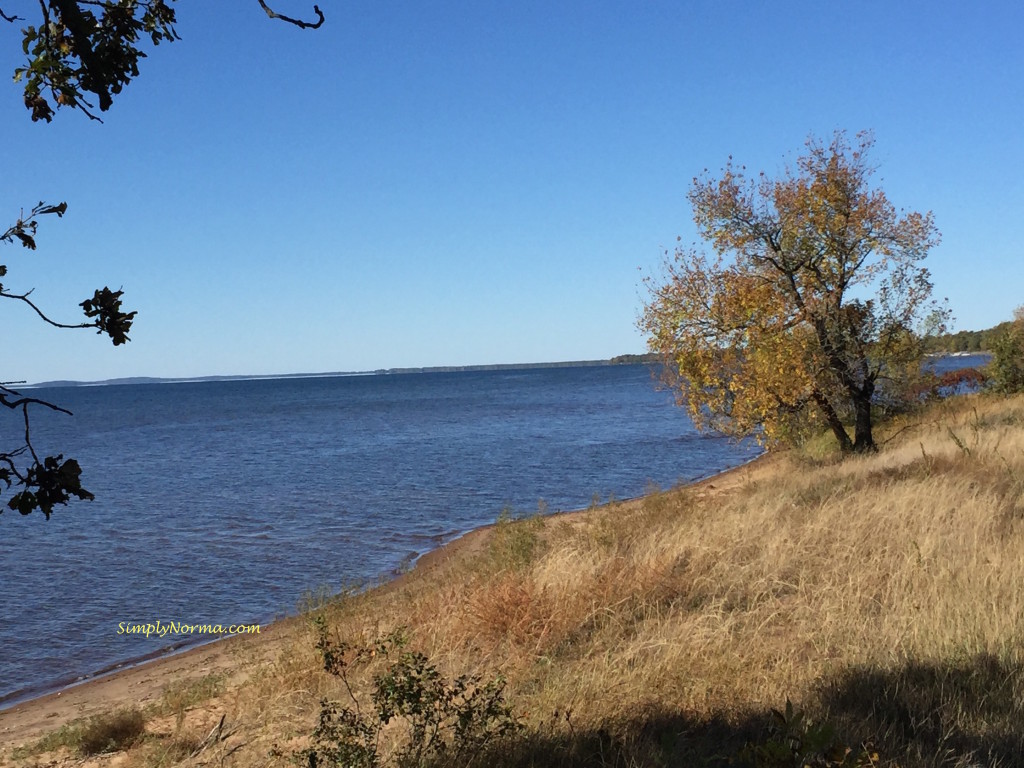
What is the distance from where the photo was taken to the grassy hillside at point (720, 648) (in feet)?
Result: 16.3

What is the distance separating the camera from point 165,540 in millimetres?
23281

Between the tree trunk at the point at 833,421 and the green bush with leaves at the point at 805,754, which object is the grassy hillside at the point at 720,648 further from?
the tree trunk at the point at 833,421

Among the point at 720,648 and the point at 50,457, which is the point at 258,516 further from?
the point at 50,457

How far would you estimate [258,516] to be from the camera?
87.7 feet

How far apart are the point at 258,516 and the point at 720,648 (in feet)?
73.8

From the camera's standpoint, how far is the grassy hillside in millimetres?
4953

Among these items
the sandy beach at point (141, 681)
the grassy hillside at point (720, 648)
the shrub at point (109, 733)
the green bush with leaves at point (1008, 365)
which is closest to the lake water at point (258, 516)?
the sandy beach at point (141, 681)

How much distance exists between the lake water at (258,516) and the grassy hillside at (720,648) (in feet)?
19.7

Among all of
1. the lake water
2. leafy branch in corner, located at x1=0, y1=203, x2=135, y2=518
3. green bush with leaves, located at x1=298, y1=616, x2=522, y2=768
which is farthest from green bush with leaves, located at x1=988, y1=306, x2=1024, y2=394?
leafy branch in corner, located at x1=0, y1=203, x2=135, y2=518

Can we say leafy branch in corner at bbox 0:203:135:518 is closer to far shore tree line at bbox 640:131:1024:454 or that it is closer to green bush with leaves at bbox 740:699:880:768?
green bush with leaves at bbox 740:699:880:768

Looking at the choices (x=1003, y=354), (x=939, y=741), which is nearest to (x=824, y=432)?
(x=1003, y=354)

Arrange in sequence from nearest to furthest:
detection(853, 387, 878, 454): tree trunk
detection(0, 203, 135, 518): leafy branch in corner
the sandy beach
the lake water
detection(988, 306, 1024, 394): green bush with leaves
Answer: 1. detection(0, 203, 135, 518): leafy branch in corner
2. the sandy beach
3. the lake water
4. detection(853, 387, 878, 454): tree trunk
5. detection(988, 306, 1024, 394): green bush with leaves

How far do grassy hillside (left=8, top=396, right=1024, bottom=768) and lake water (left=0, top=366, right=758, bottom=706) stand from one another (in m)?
6.01

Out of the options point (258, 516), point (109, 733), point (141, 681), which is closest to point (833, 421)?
point (141, 681)
